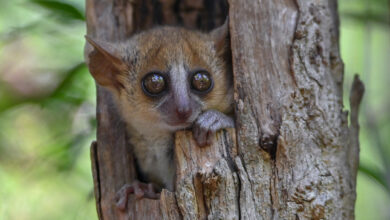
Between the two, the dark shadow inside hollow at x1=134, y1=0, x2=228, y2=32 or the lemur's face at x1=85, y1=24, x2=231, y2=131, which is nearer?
the lemur's face at x1=85, y1=24, x2=231, y2=131

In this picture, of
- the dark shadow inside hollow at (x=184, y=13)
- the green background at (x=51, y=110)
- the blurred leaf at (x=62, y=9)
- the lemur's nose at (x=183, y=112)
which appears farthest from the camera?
the dark shadow inside hollow at (x=184, y=13)

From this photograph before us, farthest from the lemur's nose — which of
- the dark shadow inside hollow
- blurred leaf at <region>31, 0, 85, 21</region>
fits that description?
blurred leaf at <region>31, 0, 85, 21</region>

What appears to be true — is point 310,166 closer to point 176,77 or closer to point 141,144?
point 176,77

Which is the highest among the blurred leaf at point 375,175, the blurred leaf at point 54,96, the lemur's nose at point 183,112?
the lemur's nose at point 183,112

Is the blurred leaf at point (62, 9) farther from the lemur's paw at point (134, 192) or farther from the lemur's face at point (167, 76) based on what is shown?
the lemur's paw at point (134, 192)

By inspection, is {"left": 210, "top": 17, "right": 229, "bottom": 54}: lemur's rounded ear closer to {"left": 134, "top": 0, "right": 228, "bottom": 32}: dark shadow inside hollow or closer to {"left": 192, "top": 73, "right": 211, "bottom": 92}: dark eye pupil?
{"left": 192, "top": 73, "right": 211, "bottom": 92}: dark eye pupil

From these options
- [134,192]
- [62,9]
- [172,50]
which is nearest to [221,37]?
[172,50]

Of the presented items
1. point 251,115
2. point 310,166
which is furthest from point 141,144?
point 310,166

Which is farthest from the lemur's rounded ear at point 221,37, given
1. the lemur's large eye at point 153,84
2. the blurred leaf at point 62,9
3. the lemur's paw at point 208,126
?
the blurred leaf at point 62,9
